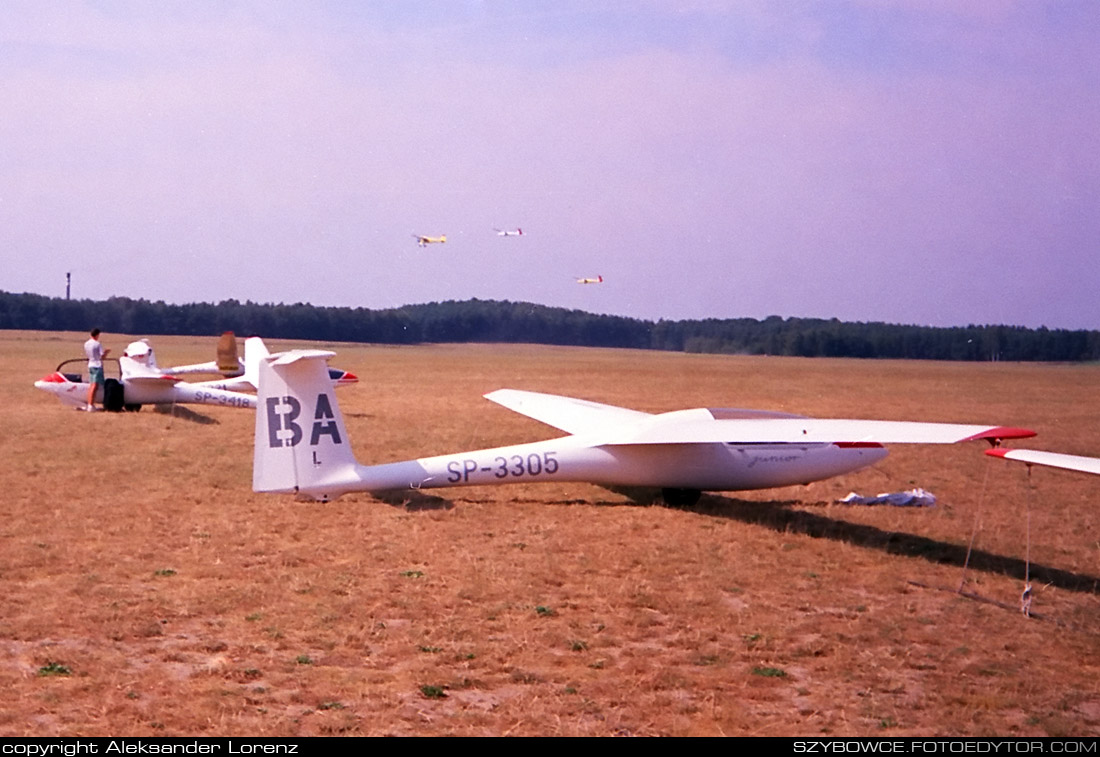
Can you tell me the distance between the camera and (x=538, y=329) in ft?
276

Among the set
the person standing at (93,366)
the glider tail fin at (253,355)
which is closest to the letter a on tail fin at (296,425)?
the person standing at (93,366)

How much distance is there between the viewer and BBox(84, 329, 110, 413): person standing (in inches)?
832

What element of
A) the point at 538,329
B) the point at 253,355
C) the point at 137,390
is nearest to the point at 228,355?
the point at 253,355

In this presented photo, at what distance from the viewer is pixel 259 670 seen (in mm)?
6102

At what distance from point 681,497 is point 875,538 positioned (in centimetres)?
243

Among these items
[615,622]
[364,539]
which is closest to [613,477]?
[364,539]

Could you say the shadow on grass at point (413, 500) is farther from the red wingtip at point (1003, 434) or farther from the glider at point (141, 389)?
the glider at point (141, 389)

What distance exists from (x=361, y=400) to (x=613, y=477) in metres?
17.4

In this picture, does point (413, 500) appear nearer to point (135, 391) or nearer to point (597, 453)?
point (597, 453)

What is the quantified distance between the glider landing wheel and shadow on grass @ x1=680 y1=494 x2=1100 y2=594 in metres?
0.10

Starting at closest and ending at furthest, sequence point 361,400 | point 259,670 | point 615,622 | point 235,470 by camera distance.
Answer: point 259,670 < point 615,622 < point 235,470 < point 361,400

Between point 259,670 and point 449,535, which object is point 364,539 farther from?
point 259,670

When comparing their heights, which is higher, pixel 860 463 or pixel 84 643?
pixel 860 463

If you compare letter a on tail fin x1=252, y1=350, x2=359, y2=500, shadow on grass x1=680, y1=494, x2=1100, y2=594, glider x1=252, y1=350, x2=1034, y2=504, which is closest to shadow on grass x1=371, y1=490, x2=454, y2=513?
glider x1=252, y1=350, x2=1034, y2=504
